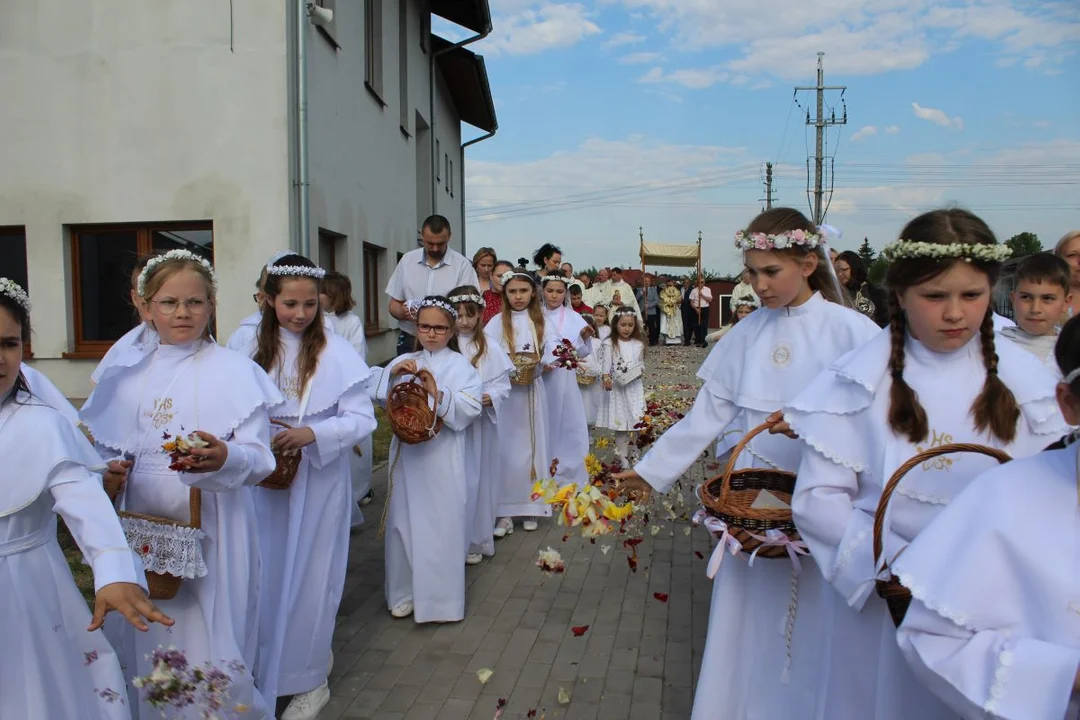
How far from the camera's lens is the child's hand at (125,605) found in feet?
8.00

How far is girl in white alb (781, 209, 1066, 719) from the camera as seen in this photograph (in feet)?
8.42

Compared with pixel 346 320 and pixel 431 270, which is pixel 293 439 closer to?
pixel 346 320

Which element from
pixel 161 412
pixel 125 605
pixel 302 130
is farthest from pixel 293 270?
pixel 302 130

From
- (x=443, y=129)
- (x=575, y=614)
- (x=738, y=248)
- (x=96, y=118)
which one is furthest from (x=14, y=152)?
(x=443, y=129)

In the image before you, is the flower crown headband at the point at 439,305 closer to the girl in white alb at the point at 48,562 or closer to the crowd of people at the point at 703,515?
the crowd of people at the point at 703,515

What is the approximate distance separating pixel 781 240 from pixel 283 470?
8.02ft

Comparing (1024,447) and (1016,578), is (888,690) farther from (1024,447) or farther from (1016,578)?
(1016,578)

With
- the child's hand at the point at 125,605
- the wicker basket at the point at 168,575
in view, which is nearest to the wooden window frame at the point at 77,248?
the wicker basket at the point at 168,575

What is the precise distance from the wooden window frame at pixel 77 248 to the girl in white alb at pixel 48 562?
350 inches

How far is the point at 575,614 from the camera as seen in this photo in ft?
18.7

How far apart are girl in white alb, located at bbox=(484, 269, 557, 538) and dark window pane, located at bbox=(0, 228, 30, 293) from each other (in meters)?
7.04

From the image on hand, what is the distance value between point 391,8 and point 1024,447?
53.3 feet

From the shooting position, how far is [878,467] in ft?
8.68

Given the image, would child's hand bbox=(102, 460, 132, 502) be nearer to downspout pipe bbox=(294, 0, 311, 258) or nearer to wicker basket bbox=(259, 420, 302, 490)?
wicker basket bbox=(259, 420, 302, 490)
